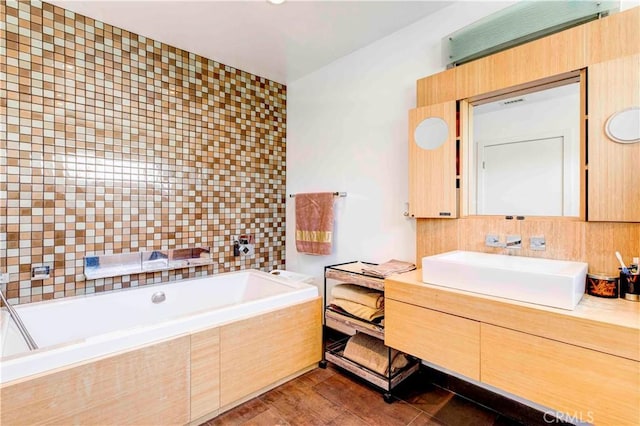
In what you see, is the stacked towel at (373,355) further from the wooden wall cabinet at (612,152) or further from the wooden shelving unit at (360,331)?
the wooden wall cabinet at (612,152)

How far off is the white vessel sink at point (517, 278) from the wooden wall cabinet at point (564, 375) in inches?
6.2

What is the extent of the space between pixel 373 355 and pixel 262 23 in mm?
2400

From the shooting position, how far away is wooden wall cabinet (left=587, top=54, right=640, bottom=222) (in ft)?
4.38

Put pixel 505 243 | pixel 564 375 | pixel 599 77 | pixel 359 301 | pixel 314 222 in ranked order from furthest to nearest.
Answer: pixel 314 222, pixel 359 301, pixel 505 243, pixel 599 77, pixel 564 375

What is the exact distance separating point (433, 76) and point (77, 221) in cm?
259

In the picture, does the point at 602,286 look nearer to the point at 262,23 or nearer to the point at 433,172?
the point at 433,172

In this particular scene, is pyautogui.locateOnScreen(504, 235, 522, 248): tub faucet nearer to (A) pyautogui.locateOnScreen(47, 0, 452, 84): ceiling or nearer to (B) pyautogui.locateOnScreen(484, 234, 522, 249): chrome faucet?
(B) pyautogui.locateOnScreen(484, 234, 522, 249): chrome faucet

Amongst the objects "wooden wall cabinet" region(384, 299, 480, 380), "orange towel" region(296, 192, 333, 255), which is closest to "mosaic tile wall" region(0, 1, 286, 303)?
"orange towel" region(296, 192, 333, 255)

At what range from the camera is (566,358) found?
1.14 meters

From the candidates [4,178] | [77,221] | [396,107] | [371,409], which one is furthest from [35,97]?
[371,409]

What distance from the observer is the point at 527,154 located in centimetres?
173

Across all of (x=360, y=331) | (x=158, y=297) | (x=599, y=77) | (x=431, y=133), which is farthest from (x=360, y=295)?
(x=599, y=77)

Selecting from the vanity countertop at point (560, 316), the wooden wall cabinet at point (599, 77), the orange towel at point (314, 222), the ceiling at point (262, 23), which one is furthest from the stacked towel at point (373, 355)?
the ceiling at point (262, 23)

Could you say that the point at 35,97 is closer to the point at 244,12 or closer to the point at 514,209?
the point at 244,12
